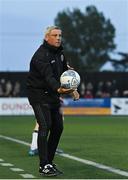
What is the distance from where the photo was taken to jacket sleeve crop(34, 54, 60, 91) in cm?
1158

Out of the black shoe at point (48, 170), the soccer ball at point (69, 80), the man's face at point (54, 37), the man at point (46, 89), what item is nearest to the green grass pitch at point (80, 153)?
the black shoe at point (48, 170)

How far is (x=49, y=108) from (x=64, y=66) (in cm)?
72

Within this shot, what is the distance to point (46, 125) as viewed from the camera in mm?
11945

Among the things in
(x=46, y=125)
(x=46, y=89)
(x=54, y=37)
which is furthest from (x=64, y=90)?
(x=54, y=37)

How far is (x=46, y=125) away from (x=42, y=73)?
32.6 inches

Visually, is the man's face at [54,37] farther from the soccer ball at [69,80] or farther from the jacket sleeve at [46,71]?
the soccer ball at [69,80]

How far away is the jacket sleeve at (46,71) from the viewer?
1158 centimetres

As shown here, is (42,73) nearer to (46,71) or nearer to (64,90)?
(46,71)

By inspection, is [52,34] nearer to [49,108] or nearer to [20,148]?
[49,108]

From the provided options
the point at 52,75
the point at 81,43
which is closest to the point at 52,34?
the point at 52,75

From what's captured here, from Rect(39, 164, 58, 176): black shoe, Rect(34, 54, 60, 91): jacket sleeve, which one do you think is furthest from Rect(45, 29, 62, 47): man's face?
Rect(39, 164, 58, 176): black shoe

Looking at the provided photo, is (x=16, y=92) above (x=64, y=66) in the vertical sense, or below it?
below

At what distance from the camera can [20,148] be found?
58.3 feet

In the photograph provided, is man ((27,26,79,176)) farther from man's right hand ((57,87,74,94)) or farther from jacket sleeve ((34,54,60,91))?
man's right hand ((57,87,74,94))
